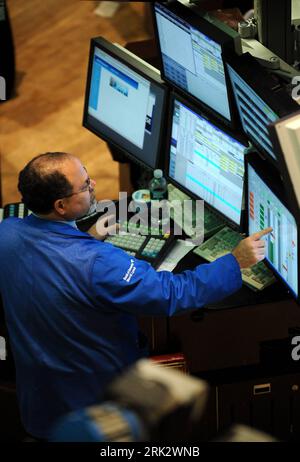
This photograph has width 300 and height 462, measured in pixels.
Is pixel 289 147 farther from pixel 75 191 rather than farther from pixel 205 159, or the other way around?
pixel 205 159

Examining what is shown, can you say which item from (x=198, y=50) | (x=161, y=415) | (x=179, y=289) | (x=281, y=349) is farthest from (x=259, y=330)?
(x=161, y=415)

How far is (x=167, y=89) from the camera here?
133 inches

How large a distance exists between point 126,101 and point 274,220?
94 cm

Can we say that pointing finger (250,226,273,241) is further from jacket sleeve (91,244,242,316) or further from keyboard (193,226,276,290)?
keyboard (193,226,276,290)

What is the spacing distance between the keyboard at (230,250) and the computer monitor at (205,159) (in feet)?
0.38

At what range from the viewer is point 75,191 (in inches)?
110

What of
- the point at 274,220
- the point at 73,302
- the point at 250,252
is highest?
the point at 274,220

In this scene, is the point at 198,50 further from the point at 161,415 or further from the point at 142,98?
the point at 161,415

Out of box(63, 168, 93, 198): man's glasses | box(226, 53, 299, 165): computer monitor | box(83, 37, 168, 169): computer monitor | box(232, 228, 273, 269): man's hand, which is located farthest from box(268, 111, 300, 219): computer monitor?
box(83, 37, 168, 169): computer monitor

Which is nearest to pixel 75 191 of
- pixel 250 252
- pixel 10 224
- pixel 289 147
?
pixel 10 224

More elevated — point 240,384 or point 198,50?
point 198,50

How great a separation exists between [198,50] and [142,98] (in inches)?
13.2

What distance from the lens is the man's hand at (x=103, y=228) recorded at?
11.4 ft

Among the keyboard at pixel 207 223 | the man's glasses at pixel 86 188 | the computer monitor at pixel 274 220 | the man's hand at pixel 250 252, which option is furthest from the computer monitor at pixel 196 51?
the man's glasses at pixel 86 188
